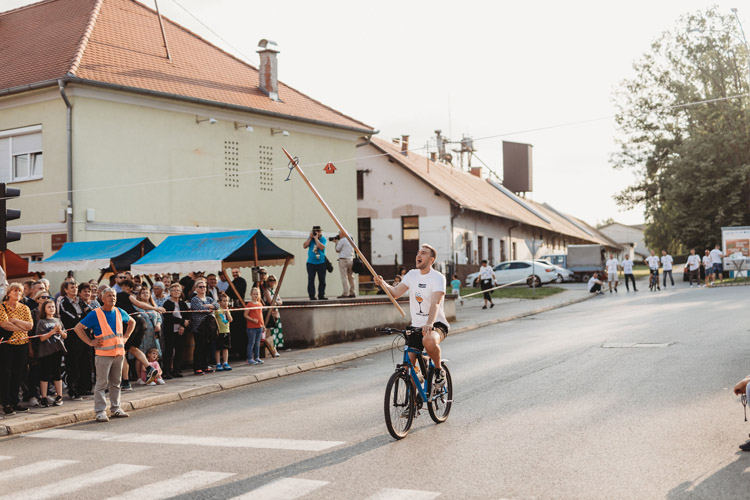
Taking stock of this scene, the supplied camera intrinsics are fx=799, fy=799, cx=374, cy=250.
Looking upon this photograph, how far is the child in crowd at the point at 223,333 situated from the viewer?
15.1m

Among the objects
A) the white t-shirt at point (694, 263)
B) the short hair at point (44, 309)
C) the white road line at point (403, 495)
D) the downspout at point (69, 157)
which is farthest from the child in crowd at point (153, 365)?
the white t-shirt at point (694, 263)

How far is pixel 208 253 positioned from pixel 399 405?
9221 mm

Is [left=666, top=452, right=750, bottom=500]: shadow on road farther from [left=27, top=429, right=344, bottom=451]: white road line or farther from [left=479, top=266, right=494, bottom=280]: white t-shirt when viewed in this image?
[left=479, top=266, right=494, bottom=280]: white t-shirt

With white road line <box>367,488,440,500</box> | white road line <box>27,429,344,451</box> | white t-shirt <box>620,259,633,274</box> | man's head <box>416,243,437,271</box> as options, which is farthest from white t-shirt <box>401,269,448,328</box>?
white t-shirt <box>620,259,633,274</box>

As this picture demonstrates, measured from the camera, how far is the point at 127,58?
81.3ft

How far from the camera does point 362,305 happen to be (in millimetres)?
20500

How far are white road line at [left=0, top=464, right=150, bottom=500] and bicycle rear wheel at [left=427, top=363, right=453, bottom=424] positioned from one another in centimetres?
317

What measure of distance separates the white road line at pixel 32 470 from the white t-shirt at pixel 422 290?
390 cm

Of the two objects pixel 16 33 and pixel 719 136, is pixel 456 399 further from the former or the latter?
pixel 719 136

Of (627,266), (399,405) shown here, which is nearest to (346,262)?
(399,405)

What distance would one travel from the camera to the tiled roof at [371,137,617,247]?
1699 inches

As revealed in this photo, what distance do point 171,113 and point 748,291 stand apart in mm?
22138

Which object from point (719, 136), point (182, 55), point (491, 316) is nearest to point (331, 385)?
point (491, 316)

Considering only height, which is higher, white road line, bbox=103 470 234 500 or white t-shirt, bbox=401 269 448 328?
white t-shirt, bbox=401 269 448 328
